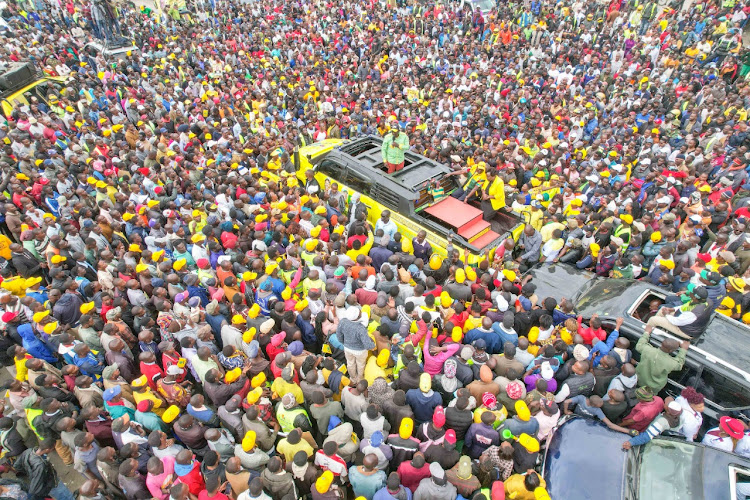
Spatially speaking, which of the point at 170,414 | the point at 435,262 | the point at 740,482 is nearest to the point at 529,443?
the point at 740,482

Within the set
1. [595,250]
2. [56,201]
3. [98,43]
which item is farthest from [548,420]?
[98,43]

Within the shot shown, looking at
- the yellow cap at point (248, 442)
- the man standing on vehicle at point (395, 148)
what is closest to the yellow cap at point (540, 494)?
the yellow cap at point (248, 442)

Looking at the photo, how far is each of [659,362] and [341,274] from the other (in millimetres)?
4373

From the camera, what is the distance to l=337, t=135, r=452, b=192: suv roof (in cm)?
839

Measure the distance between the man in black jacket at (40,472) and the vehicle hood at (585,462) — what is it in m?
5.35

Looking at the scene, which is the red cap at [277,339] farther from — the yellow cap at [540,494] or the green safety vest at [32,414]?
the yellow cap at [540,494]

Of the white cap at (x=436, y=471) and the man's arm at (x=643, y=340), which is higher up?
the man's arm at (x=643, y=340)

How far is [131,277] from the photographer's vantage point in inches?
276

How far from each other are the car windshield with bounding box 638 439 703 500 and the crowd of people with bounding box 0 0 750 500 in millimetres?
216

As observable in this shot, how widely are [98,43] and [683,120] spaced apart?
20.8 m

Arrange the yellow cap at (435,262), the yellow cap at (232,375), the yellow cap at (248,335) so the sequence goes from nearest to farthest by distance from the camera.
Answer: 1. the yellow cap at (232,375)
2. the yellow cap at (248,335)
3. the yellow cap at (435,262)

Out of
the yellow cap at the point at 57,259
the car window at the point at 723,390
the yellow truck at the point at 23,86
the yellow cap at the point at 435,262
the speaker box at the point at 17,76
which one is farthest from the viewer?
the speaker box at the point at 17,76

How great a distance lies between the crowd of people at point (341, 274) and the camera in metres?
4.58

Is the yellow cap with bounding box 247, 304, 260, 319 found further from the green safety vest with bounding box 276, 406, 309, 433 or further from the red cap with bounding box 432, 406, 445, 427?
the red cap with bounding box 432, 406, 445, 427
